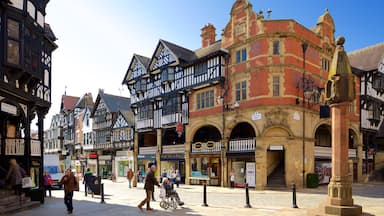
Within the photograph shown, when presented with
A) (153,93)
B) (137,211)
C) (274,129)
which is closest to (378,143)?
(274,129)

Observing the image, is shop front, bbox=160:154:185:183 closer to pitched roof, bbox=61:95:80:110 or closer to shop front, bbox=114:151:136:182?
shop front, bbox=114:151:136:182

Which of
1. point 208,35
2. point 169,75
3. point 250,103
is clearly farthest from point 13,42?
point 208,35

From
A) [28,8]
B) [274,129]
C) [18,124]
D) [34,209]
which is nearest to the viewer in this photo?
[34,209]

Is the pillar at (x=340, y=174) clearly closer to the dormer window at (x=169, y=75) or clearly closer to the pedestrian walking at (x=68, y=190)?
the pedestrian walking at (x=68, y=190)

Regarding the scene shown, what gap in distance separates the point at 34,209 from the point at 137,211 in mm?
4551

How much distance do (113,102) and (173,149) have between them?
1823cm

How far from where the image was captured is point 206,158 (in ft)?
98.8

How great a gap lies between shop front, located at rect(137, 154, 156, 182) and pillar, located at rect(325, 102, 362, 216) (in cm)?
2623

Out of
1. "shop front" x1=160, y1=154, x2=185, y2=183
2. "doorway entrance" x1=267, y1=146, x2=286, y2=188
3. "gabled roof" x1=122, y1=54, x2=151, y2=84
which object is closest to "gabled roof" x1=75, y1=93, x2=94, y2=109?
"gabled roof" x1=122, y1=54, x2=151, y2=84

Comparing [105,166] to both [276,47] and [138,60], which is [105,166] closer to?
[138,60]

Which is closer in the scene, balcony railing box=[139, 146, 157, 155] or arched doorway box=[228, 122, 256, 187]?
arched doorway box=[228, 122, 256, 187]

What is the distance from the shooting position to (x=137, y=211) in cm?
1306

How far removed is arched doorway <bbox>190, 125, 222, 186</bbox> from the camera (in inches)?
1128

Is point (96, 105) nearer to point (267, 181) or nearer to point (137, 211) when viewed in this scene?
point (267, 181)
